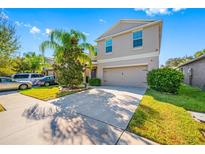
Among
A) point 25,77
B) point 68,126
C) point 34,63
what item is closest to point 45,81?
point 25,77

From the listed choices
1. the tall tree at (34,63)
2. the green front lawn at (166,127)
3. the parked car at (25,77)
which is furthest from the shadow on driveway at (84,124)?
the tall tree at (34,63)

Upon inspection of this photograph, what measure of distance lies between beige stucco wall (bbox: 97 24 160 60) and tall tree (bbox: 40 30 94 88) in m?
4.00

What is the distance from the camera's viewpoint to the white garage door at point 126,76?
1112cm

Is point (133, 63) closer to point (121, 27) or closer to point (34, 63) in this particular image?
point (121, 27)

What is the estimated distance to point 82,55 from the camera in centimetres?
1041

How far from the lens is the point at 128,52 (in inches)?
466

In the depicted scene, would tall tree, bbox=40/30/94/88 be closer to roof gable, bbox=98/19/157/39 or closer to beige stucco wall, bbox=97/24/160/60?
beige stucco wall, bbox=97/24/160/60

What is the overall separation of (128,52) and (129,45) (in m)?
0.71

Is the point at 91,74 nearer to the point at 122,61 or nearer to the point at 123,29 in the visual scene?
the point at 122,61

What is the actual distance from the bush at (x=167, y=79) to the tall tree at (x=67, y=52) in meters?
6.23

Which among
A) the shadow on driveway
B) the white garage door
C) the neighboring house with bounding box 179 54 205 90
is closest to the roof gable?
the white garage door

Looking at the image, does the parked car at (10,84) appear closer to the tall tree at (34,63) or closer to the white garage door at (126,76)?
the white garage door at (126,76)

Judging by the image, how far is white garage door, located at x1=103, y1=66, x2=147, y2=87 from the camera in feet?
36.5
